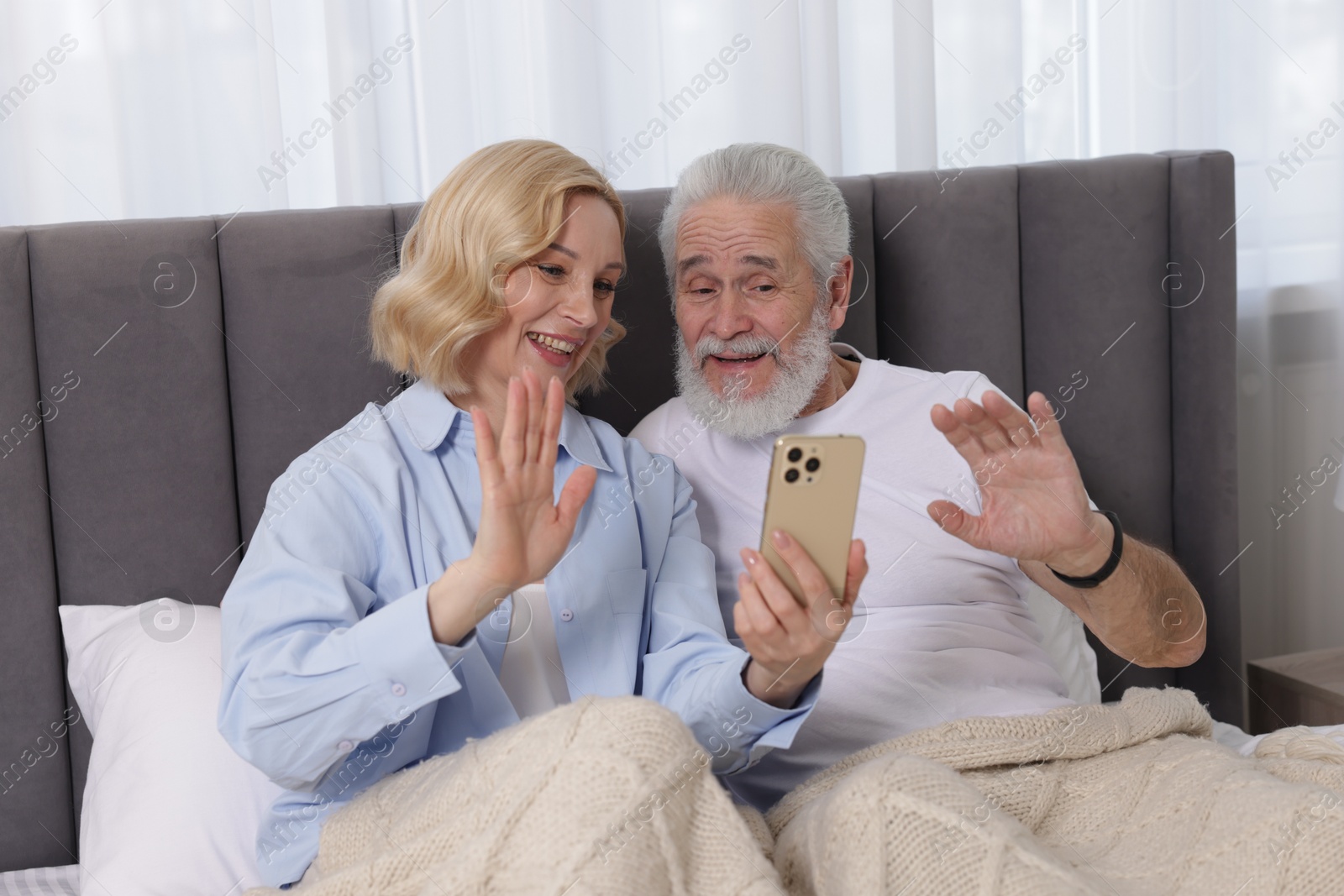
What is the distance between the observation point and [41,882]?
4.60ft

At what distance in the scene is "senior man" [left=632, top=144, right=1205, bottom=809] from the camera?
1334 mm

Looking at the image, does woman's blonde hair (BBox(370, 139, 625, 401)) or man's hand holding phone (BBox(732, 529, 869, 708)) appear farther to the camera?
woman's blonde hair (BBox(370, 139, 625, 401))

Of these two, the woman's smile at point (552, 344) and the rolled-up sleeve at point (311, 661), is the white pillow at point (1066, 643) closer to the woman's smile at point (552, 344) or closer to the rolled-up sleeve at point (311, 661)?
the woman's smile at point (552, 344)

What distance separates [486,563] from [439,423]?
0.31 meters

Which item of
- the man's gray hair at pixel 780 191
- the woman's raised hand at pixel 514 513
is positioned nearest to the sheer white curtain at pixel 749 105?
the man's gray hair at pixel 780 191

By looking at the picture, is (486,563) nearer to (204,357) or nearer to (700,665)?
(700,665)

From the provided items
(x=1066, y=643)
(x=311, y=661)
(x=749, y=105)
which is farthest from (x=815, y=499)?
(x=749, y=105)

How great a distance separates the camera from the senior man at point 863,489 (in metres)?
1.33

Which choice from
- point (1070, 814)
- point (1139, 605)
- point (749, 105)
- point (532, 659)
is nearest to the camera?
point (1070, 814)

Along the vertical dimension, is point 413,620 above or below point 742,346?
below

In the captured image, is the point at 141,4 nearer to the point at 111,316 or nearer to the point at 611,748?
the point at 111,316

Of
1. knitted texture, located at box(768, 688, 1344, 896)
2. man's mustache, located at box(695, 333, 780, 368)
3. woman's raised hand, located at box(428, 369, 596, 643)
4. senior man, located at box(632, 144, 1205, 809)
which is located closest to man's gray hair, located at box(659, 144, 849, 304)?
senior man, located at box(632, 144, 1205, 809)

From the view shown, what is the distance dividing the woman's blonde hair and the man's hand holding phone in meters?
0.44

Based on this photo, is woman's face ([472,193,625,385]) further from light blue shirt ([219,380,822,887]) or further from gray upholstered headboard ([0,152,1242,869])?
gray upholstered headboard ([0,152,1242,869])
